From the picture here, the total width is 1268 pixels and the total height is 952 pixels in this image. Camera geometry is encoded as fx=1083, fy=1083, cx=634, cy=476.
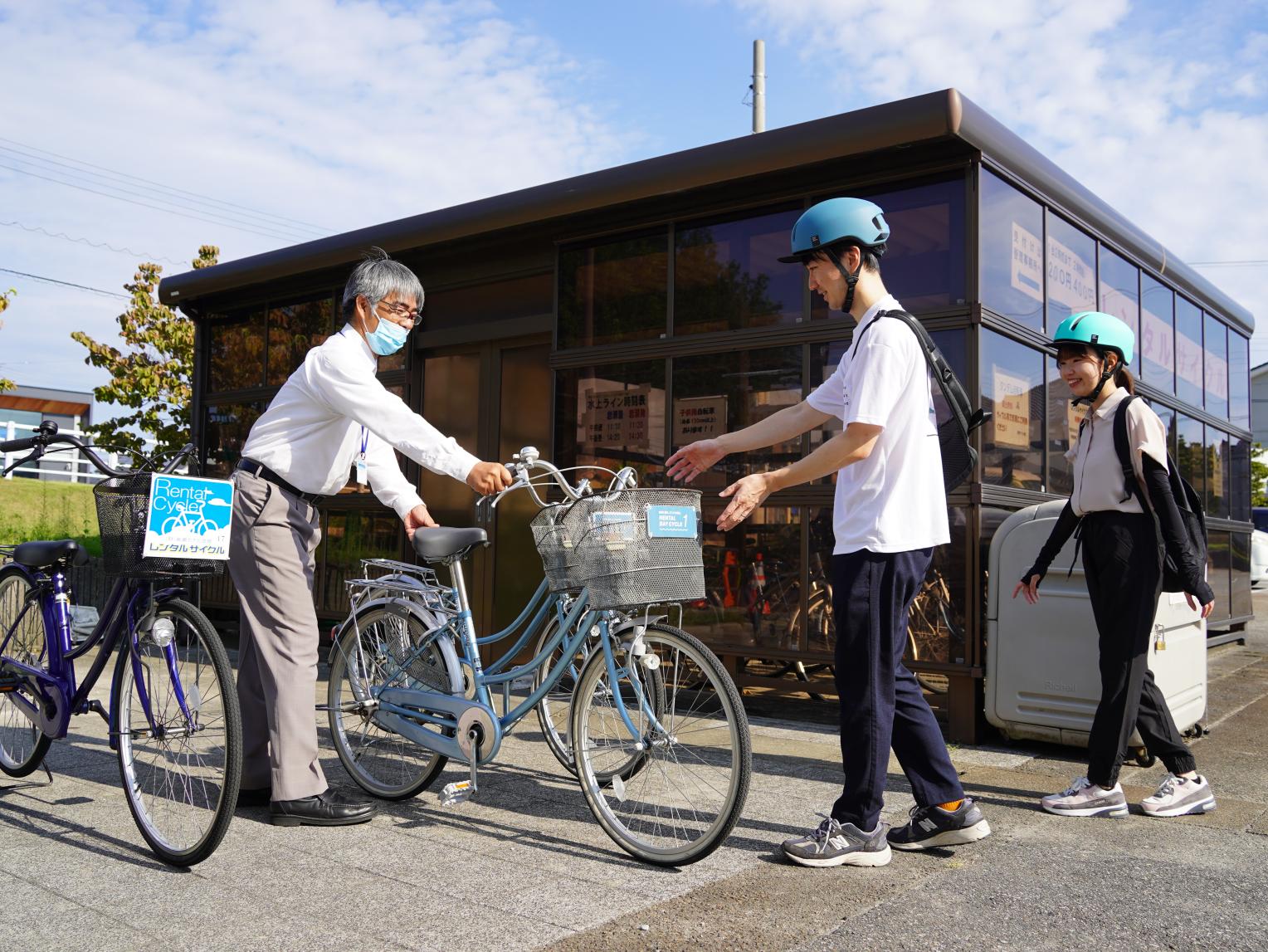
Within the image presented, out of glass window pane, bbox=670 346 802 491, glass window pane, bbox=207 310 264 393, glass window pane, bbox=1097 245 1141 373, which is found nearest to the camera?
glass window pane, bbox=670 346 802 491

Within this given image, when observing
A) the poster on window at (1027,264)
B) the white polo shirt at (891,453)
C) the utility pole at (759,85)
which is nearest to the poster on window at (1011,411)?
the poster on window at (1027,264)

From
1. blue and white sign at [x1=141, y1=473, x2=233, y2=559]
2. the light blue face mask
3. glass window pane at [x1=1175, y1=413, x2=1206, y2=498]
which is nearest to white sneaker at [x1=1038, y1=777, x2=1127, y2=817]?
the light blue face mask

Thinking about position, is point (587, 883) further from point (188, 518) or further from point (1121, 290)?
point (1121, 290)

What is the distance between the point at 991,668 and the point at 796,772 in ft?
3.92

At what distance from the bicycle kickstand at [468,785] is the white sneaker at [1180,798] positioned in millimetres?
2556

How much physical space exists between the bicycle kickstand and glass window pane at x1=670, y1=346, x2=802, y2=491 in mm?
3092

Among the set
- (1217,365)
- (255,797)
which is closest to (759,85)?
(1217,365)

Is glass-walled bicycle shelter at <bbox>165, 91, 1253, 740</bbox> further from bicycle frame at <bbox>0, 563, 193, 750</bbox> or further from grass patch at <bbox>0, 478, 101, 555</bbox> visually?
grass patch at <bbox>0, 478, 101, 555</bbox>

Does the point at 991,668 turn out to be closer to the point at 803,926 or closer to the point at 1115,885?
the point at 1115,885

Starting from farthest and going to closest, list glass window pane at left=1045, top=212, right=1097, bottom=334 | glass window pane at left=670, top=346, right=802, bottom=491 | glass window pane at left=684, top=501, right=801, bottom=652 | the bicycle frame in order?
glass window pane at left=1045, top=212, right=1097, bottom=334
glass window pane at left=670, top=346, right=802, bottom=491
glass window pane at left=684, top=501, right=801, bottom=652
the bicycle frame

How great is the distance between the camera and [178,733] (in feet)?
11.6

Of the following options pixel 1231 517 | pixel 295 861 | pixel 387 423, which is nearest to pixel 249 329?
pixel 387 423

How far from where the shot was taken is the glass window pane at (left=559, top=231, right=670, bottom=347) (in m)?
7.14

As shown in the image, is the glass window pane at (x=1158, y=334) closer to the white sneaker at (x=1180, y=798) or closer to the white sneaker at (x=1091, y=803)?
the white sneaker at (x=1180, y=798)
